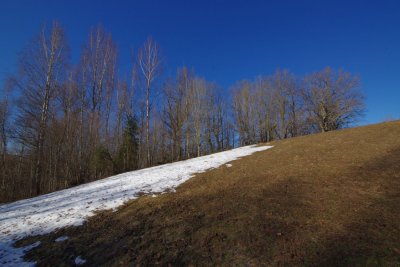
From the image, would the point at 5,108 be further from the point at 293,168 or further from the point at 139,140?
the point at 293,168

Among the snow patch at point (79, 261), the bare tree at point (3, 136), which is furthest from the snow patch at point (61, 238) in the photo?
the bare tree at point (3, 136)

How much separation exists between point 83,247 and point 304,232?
4.60 m

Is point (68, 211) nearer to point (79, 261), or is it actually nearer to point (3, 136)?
point (79, 261)

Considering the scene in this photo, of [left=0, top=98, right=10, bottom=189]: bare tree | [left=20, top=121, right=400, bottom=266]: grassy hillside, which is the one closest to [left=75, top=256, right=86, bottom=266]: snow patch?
[left=20, top=121, right=400, bottom=266]: grassy hillside

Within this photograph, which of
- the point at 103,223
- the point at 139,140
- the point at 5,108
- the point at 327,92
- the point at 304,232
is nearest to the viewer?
the point at 304,232

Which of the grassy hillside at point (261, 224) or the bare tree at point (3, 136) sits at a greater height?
the bare tree at point (3, 136)

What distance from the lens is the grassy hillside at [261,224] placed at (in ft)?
11.7

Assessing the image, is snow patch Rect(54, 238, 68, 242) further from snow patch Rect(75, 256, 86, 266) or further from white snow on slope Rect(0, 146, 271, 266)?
snow patch Rect(75, 256, 86, 266)

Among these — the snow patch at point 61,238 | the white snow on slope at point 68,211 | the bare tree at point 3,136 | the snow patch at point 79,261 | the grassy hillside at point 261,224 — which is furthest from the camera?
the bare tree at point 3,136

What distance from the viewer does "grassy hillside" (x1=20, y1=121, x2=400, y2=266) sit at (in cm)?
357

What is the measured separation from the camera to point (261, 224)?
4500 mm

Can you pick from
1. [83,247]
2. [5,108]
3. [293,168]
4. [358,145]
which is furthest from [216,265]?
[5,108]

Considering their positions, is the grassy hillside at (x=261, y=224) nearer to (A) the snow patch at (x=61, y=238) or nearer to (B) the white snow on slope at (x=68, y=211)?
(A) the snow patch at (x=61, y=238)

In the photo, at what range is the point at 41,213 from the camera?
7.04 m
